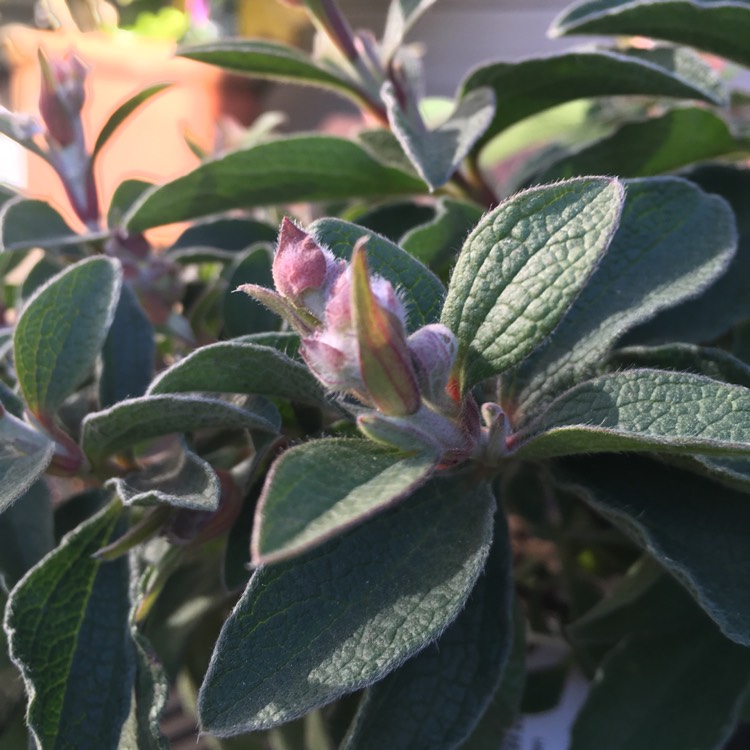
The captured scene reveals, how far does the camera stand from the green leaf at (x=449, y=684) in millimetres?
453

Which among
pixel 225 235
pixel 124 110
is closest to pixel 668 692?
pixel 225 235

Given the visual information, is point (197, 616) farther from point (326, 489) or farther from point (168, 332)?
point (326, 489)

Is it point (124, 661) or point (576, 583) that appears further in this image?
point (576, 583)

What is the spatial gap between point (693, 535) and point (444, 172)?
0.27 metres

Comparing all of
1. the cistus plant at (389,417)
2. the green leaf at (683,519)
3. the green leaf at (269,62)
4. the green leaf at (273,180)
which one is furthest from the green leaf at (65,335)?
the green leaf at (683,519)

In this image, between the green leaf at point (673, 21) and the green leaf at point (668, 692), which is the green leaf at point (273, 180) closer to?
the green leaf at point (673, 21)

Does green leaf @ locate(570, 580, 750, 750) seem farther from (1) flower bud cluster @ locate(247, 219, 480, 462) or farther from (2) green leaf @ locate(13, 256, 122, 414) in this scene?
(2) green leaf @ locate(13, 256, 122, 414)

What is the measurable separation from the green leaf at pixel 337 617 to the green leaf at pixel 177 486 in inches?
1.9

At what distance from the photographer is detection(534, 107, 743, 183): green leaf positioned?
25.2 inches

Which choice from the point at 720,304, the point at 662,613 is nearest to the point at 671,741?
the point at 662,613

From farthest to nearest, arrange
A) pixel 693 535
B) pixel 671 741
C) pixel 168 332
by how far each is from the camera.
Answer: pixel 168 332
pixel 671 741
pixel 693 535

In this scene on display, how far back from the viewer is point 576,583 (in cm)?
77

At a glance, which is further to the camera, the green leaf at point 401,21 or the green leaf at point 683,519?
the green leaf at point 401,21

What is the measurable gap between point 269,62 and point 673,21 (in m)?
0.31
